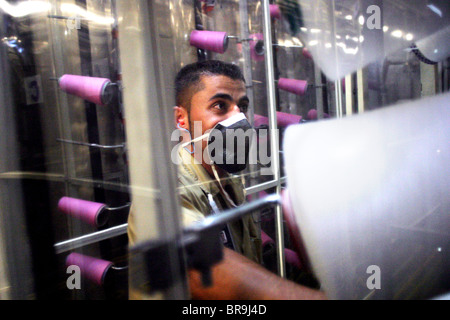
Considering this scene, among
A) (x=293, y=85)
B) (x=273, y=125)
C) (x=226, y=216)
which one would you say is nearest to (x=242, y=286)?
(x=226, y=216)

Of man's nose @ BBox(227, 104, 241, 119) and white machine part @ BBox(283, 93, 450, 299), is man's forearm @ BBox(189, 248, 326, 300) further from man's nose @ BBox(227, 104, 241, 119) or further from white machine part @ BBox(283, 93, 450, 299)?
man's nose @ BBox(227, 104, 241, 119)

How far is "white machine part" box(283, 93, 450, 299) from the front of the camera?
64 cm

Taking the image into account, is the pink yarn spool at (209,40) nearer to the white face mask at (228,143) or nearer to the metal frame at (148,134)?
the white face mask at (228,143)

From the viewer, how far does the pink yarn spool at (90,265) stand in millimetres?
914

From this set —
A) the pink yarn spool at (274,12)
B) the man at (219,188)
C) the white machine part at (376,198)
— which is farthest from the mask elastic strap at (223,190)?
the pink yarn spool at (274,12)

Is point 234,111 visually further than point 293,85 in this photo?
No

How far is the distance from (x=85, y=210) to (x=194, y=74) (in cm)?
52

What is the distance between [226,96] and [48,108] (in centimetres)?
53

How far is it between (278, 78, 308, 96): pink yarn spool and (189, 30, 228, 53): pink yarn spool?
0.23 metres

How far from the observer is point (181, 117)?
0.81 metres

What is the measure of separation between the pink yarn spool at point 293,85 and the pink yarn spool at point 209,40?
23cm

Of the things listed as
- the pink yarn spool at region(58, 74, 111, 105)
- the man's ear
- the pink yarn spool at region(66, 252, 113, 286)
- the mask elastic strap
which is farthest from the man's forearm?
the pink yarn spool at region(58, 74, 111, 105)

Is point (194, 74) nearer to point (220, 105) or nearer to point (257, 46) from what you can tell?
point (220, 105)
